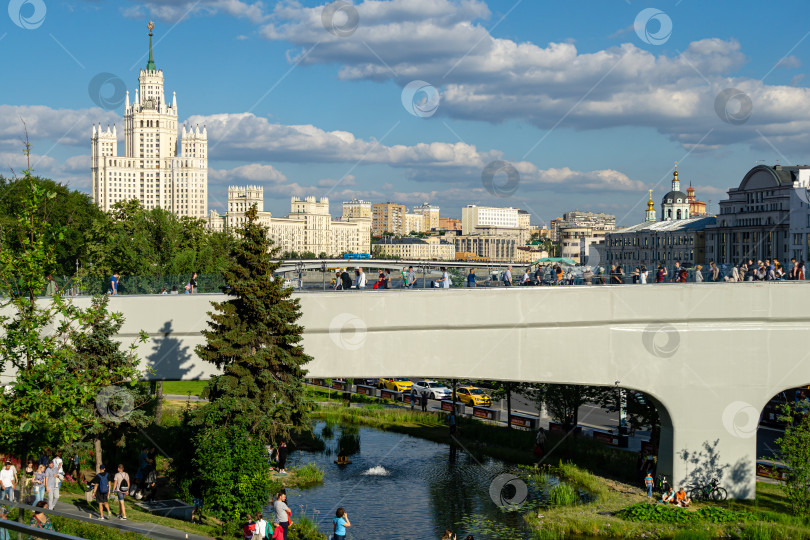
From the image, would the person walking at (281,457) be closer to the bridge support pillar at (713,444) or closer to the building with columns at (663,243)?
the bridge support pillar at (713,444)

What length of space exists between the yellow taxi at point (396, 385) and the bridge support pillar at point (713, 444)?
23572mm

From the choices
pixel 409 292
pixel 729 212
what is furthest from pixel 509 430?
pixel 729 212

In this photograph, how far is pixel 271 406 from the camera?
68.2 feet

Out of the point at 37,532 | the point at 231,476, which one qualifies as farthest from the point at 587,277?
the point at 37,532

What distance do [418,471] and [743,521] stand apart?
1001cm

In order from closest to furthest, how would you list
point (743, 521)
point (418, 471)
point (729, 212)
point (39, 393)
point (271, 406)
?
point (39, 393) → point (743, 521) → point (271, 406) → point (418, 471) → point (729, 212)

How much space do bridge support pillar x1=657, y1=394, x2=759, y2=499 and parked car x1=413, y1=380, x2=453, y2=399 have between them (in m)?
19.7

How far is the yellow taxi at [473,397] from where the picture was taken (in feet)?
128

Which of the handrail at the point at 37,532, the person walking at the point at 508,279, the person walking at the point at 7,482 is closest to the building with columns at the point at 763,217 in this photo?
the person walking at the point at 508,279

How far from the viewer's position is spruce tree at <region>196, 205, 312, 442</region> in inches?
799

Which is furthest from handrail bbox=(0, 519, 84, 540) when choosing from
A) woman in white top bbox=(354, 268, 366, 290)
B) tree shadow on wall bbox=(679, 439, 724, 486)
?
tree shadow on wall bbox=(679, 439, 724, 486)

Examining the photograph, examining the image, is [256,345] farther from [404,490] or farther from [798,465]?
[798,465]

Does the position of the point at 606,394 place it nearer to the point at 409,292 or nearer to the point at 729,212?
the point at 409,292

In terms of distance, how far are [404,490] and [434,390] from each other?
1828 centimetres
